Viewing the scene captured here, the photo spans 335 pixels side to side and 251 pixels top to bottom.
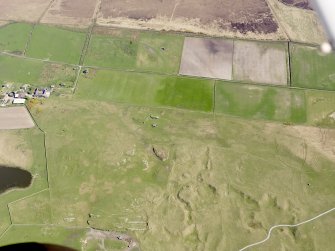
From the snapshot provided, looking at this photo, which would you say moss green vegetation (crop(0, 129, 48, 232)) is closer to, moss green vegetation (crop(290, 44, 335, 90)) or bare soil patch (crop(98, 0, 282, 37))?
bare soil patch (crop(98, 0, 282, 37))

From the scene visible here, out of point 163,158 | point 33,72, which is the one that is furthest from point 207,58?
point 33,72

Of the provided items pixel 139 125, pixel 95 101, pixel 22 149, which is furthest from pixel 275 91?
pixel 22 149

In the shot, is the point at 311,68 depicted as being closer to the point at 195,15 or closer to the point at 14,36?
the point at 195,15

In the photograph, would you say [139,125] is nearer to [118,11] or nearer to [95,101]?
[95,101]

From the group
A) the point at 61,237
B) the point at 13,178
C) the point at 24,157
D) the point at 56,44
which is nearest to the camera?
the point at 61,237

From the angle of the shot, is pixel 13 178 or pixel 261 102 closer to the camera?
pixel 13 178

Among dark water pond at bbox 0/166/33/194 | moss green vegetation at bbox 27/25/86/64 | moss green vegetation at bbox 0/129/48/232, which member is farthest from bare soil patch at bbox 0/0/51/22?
dark water pond at bbox 0/166/33/194

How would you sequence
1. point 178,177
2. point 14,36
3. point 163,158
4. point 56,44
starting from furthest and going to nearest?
point 14,36, point 56,44, point 163,158, point 178,177

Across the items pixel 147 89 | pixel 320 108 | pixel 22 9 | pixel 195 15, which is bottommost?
pixel 147 89
